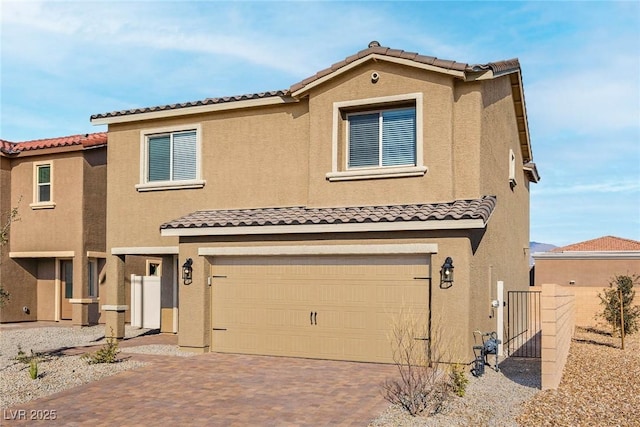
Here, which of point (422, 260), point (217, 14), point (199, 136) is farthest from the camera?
point (199, 136)

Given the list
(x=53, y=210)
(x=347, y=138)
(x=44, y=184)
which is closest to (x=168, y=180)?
(x=347, y=138)

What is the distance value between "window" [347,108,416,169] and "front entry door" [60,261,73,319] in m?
13.2

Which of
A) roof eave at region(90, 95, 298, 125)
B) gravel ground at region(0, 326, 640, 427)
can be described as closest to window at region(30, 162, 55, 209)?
roof eave at region(90, 95, 298, 125)

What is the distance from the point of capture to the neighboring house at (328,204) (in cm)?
1353

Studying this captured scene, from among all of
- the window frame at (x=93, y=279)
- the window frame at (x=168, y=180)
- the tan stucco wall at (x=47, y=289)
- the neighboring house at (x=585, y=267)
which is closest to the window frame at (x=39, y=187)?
the tan stucco wall at (x=47, y=289)

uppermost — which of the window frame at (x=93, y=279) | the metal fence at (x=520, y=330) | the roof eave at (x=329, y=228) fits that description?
the roof eave at (x=329, y=228)

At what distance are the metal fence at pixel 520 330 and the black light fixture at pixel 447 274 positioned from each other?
4.37m

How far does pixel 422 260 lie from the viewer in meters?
13.4

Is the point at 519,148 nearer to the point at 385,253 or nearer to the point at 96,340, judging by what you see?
the point at 385,253

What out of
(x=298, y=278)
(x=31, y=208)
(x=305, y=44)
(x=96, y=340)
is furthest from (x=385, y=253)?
(x=31, y=208)

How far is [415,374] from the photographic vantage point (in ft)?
39.0

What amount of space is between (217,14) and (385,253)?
6.69 meters

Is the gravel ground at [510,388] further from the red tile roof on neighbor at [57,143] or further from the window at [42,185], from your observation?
the red tile roof on neighbor at [57,143]

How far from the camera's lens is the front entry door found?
76.3ft
